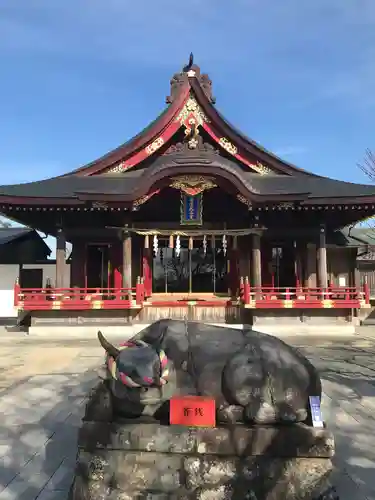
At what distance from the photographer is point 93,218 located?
15734 mm

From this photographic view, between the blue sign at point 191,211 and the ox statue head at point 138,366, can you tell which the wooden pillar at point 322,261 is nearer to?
the blue sign at point 191,211

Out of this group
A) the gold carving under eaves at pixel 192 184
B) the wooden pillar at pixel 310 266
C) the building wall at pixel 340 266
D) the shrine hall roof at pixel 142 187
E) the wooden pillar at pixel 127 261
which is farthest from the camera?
the building wall at pixel 340 266

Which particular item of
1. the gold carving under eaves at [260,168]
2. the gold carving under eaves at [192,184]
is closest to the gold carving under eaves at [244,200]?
the gold carving under eaves at [192,184]

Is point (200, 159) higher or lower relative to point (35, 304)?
higher

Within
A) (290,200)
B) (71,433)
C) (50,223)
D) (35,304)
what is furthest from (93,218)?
(71,433)

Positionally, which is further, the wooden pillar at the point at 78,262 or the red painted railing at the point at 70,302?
the wooden pillar at the point at 78,262

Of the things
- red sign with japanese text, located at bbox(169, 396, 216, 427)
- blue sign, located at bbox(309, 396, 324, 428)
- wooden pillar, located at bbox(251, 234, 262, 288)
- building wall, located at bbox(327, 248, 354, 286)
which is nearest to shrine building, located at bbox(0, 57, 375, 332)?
wooden pillar, located at bbox(251, 234, 262, 288)

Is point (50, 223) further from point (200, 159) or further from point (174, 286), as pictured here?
point (200, 159)

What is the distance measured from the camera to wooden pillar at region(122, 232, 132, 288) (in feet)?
48.2

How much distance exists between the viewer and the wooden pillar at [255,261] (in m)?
14.7

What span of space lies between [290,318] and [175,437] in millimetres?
12078

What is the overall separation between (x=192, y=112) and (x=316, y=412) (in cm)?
1503

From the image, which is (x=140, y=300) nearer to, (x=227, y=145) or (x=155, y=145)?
(x=155, y=145)

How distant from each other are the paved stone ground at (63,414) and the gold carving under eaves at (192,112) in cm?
999
